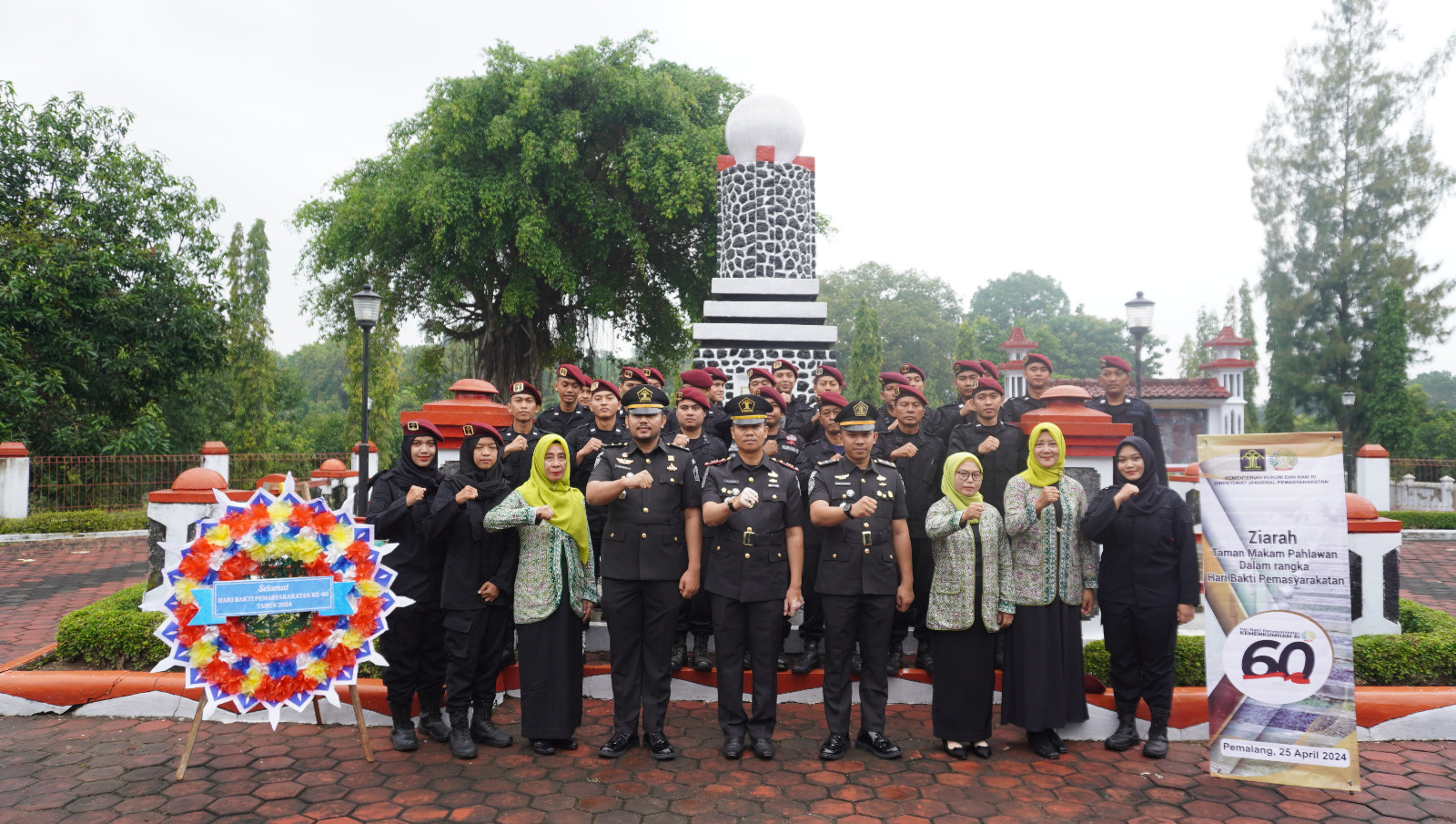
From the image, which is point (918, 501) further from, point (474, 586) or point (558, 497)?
point (474, 586)

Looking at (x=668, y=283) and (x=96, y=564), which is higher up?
(x=668, y=283)

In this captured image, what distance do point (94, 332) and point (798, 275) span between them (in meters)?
13.7

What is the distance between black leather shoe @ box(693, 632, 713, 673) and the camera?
5.59m

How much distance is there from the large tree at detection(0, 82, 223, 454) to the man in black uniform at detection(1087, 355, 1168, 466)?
1688 cm

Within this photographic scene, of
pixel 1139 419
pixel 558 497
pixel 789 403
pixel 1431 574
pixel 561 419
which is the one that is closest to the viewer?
pixel 558 497

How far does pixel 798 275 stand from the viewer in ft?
40.0

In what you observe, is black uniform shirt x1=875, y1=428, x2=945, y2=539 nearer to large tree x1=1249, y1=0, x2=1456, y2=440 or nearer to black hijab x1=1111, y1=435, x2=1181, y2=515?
black hijab x1=1111, y1=435, x2=1181, y2=515

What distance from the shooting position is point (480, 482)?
15.7 ft

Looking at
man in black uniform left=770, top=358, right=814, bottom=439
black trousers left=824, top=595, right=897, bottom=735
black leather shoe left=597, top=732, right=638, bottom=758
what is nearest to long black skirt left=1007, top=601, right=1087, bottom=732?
black trousers left=824, top=595, right=897, bottom=735

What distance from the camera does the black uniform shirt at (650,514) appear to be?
4.68m

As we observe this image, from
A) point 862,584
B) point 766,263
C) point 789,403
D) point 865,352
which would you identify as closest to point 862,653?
point 862,584

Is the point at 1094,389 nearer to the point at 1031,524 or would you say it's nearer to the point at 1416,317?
the point at 1416,317

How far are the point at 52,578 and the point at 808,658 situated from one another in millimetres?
9976

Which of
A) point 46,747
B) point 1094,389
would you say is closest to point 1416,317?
point 1094,389
